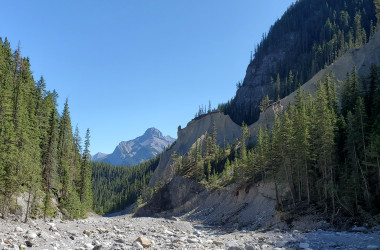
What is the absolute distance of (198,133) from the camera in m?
120

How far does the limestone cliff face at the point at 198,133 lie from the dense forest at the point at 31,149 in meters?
61.5

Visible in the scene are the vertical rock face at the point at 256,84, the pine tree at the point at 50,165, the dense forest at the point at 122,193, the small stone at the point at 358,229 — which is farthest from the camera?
the dense forest at the point at 122,193

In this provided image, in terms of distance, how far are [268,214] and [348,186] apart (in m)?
12.3

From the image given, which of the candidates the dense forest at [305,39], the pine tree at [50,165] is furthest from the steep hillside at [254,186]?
the dense forest at [305,39]

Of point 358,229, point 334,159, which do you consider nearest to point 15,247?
point 358,229

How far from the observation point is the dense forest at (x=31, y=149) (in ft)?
83.2

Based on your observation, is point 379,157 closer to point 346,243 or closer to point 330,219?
point 330,219

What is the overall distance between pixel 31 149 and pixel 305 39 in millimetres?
169425

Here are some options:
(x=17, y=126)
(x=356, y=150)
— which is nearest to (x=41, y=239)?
(x=17, y=126)

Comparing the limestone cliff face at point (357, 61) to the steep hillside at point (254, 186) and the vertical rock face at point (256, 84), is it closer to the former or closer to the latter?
the steep hillside at point (254, 186)

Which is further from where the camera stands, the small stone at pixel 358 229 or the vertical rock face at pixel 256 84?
the vertical rock face at pixel 256 84

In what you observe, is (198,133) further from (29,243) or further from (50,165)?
(29,243)

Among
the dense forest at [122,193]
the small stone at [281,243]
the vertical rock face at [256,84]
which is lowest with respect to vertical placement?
the dense forest at [122,193]

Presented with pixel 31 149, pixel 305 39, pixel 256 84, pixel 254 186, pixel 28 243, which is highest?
pixel 305 39
